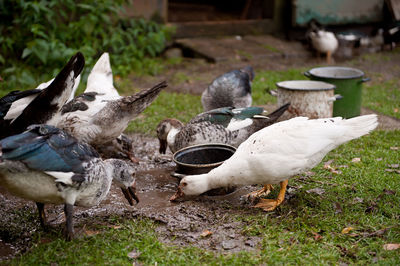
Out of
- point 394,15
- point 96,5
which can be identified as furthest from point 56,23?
point 394,15

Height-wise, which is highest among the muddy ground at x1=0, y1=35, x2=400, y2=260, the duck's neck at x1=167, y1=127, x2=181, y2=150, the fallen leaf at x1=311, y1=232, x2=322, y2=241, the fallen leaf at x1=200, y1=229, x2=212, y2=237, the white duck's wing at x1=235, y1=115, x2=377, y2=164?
the white duck's wing at x1=235, y1=115, x2=377, y2=164

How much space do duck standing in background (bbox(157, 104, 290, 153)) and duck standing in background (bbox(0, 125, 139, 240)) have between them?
4.76 feet

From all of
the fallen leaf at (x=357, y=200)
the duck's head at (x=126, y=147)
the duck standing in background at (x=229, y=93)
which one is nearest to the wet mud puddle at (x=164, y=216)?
the duck's head at (x=126, y=147)

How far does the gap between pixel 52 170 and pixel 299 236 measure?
194cm

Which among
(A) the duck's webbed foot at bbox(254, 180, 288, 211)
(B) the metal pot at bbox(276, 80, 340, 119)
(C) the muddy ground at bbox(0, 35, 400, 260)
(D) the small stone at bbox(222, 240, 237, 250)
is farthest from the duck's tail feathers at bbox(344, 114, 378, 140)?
(B) the metal pot at bbox(276, 80, 340, 119)

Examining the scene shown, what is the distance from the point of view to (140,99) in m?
4.93

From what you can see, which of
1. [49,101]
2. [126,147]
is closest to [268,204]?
[126,147]

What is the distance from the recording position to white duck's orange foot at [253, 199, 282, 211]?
409 centimetres

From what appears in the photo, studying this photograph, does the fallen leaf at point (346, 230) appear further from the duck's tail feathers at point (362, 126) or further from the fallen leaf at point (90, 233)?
the fallen leaf at point (90, 233)

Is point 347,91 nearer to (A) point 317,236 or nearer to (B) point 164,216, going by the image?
(A) point 317,236

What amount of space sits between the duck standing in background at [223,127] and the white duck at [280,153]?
84 cm

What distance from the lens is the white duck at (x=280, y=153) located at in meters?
3.90

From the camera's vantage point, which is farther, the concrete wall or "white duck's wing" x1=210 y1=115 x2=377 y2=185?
the concrete wall

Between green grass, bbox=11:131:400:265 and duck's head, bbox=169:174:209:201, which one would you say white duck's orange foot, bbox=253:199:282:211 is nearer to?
green grass, bbox=11:131:400:265
